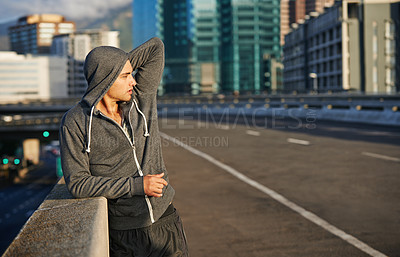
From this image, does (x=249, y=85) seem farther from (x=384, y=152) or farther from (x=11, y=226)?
(x=384, y=152)

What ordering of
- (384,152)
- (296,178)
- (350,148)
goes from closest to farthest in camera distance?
1. (296,178)
2. (384,152)
3. (350,148)

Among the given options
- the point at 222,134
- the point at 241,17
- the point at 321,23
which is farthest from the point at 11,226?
the point at 241,17

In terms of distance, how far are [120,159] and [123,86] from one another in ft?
1.49

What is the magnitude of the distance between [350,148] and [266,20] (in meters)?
164

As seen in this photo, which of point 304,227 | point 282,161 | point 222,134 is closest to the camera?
point 304,227

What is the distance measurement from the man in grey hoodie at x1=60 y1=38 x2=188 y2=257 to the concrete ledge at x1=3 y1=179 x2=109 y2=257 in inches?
5.6

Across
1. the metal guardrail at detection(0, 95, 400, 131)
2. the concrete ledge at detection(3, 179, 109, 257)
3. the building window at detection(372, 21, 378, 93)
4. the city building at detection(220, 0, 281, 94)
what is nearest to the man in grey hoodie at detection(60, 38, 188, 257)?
the concrete ledge at detection(3, 179, 109, 257)

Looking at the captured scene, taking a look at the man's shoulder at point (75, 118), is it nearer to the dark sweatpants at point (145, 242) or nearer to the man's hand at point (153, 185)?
the man's hand at point (153, 185)

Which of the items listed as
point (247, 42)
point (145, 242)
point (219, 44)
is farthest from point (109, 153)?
point (219, 44)

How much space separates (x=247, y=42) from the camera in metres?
167

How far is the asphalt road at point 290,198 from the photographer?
582 centimetres

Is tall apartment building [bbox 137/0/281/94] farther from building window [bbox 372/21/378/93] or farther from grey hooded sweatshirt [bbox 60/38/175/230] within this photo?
grey hooded sweatshirt [bbox 60/38/175/230]

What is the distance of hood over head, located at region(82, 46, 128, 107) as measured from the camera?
2887 mm

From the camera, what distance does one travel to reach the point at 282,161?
1270 cm
